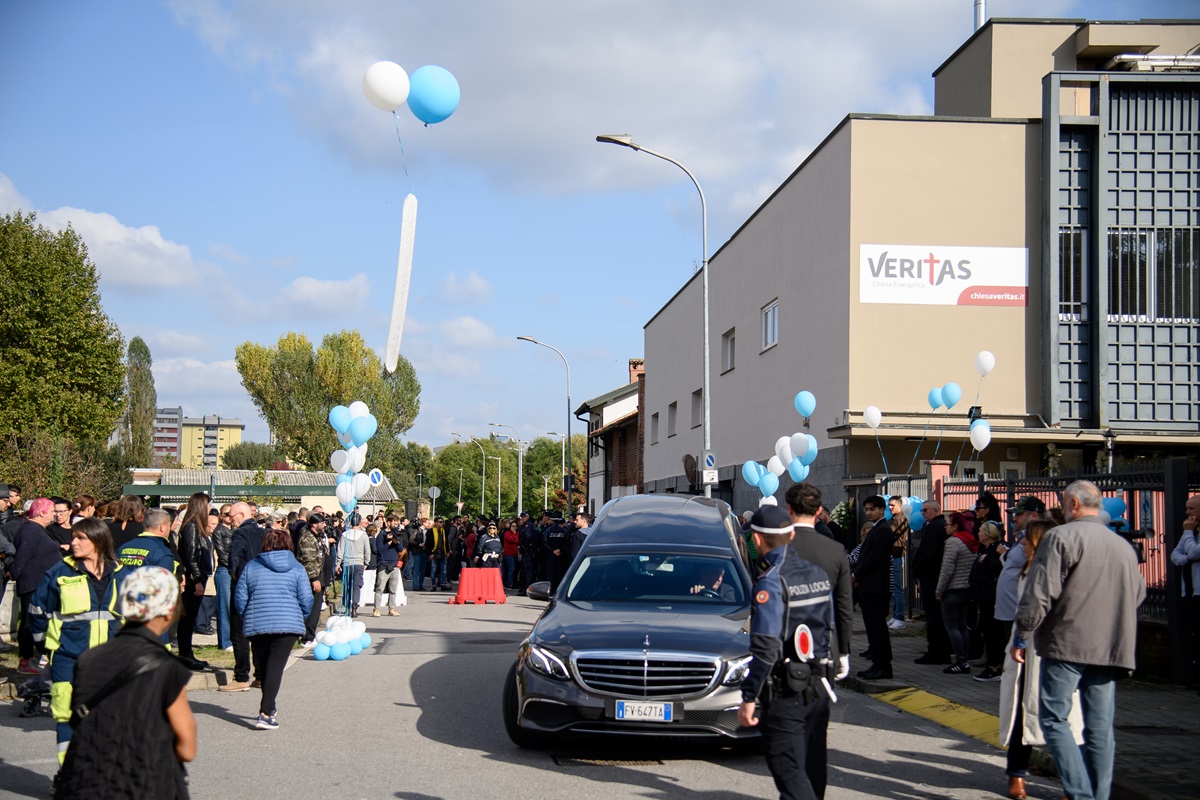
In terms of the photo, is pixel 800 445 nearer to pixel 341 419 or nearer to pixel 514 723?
pixel 341 419

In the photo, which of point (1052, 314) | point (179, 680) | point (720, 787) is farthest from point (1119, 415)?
point (179, 680)

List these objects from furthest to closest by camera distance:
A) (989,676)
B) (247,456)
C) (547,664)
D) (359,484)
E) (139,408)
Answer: (247,456), (139,408), (359,484), (989,676), (547,664)

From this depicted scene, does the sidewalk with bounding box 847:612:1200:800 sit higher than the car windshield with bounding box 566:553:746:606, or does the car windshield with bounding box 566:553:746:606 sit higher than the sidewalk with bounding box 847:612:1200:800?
the car windshield with bounding box 566:553:746:606

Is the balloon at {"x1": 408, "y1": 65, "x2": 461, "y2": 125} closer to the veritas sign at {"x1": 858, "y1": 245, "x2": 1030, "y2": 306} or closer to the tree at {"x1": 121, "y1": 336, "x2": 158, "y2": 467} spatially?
the veritas sign at {"x1": 858, "y1": 245, "x2": 1030, "y2": 306}

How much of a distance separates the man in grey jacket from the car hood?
2.24m

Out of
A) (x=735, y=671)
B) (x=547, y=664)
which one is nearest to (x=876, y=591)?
(x=735, y=671)

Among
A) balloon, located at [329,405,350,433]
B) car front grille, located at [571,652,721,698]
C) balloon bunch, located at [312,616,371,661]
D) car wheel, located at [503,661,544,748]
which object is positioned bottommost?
balloon bunch, located at [312,616,371,661]

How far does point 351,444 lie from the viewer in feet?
64.1

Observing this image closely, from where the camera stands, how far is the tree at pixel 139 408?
79800mm

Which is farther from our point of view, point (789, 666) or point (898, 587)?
point (898, 587)

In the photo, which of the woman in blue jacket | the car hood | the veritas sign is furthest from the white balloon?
the woman in blue jacket

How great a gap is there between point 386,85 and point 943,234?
13.7 metres

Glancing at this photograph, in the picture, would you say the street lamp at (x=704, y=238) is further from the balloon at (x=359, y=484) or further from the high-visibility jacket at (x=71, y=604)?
the high-visibility jacket at (x=71, y=604)

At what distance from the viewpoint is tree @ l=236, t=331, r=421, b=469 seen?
71.4 m
